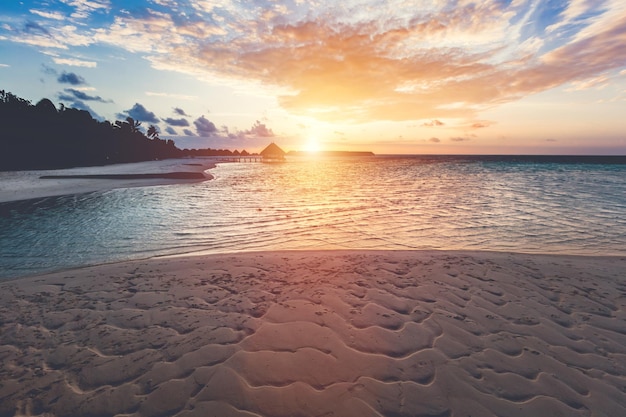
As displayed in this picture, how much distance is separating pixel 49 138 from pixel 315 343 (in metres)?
74.0

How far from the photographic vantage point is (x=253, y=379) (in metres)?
3.61

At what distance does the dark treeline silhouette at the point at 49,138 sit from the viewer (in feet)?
166

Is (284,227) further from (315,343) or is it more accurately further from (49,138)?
(49,138)

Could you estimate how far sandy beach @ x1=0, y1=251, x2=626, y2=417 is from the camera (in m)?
3.32

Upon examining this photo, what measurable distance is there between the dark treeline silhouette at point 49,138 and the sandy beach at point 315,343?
197 ft

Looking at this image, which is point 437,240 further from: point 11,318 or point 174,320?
point 11,318

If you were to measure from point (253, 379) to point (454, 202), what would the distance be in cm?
1896

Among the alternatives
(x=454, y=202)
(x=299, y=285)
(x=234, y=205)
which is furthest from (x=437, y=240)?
(x=234, y=205)

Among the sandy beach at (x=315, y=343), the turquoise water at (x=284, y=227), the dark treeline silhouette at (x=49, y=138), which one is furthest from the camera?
the dark treeline silhouette at (x=49, y=138)

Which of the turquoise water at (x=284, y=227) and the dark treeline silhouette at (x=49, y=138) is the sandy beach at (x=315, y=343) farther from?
the dark treeline silhouette at (x=49, y=138)

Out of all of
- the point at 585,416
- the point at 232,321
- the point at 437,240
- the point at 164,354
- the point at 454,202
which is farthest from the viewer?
the point at 454,202

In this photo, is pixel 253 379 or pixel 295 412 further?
pixel 253 379

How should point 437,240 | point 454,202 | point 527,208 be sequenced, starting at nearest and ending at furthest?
point 437,240 → point 527,208 → point 454,202

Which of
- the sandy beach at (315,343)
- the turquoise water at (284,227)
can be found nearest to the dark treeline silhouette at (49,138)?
the turquoise water at (284,227)
